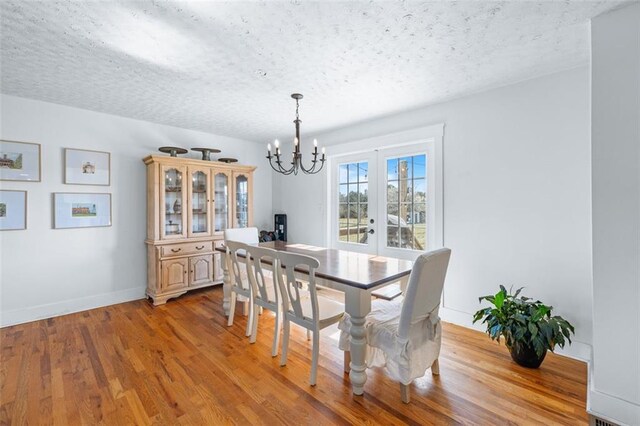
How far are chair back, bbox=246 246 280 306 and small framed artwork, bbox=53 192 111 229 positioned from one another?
2.23 meters

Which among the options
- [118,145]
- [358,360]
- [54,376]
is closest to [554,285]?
[358,360]

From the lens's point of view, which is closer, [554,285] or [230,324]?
[554,285]

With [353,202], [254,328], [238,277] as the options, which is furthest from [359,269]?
A: [353,202]

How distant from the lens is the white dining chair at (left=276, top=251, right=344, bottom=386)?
6.56 ft

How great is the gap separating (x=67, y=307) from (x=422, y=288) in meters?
3.90

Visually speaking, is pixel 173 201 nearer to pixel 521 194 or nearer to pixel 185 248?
pixel 185 248

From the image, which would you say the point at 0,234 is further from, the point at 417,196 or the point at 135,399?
the point at 417,196

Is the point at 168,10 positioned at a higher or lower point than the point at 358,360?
higher

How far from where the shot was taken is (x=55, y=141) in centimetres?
325

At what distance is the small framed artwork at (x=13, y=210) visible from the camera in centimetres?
296

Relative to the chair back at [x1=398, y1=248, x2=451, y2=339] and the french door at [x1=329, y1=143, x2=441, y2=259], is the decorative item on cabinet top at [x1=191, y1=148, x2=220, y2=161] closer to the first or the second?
the french door at [x1=329, y1=143, x2=441, y2=259]

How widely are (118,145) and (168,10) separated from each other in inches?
104

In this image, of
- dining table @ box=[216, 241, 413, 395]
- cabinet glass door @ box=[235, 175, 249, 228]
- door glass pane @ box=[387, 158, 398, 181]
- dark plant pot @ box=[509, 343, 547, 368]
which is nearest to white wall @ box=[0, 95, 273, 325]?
cabinet glass door @ box=[235, 175, 249, 228]

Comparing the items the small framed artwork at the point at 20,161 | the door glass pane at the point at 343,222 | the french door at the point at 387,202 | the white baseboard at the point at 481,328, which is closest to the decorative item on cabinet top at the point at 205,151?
the small framed artwork at the point at 20,161
